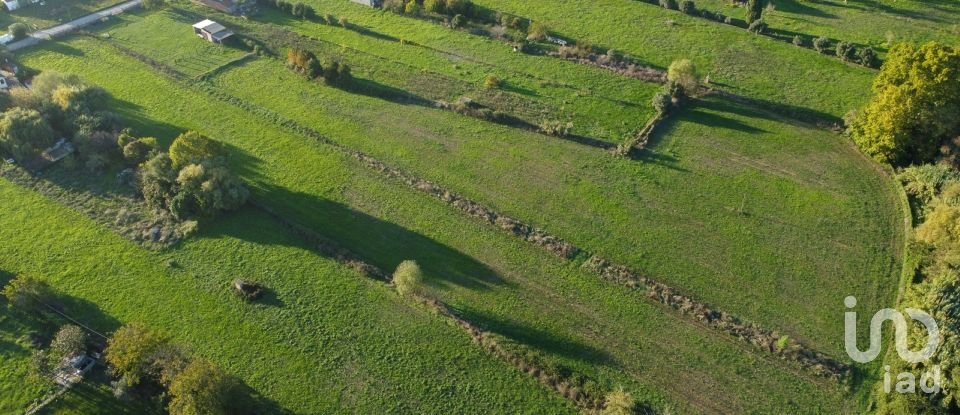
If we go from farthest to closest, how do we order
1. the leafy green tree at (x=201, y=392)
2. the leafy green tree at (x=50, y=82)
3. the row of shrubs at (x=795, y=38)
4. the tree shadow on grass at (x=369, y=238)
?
the row of shrubs at (x=795, y=38)
the leafy green tree at (x=50, y=82)
the tree shadow on grass at (x=369, y=238)
the leafy green tree at (x=201, y=392)

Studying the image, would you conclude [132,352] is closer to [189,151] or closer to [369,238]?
[369,238]

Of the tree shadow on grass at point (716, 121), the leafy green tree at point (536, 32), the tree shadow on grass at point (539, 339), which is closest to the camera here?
the tree shadow on grass at point (539, 339)

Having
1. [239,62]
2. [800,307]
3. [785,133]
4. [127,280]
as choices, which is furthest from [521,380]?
[239,62]

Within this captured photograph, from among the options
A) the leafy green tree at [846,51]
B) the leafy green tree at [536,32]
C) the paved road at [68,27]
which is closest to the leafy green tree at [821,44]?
the leafy green tree at [846,51]

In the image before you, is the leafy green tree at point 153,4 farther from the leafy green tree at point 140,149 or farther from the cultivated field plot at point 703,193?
the leafy green tree at point 140,149

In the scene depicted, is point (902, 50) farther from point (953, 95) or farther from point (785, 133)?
point (785, 133)

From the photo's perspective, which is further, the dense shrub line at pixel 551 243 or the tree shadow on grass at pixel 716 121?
the tree shadow on grass at pixel 716 121

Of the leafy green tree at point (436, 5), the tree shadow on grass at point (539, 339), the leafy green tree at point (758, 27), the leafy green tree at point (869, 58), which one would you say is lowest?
the tree shadow on grass at point (539, 339)

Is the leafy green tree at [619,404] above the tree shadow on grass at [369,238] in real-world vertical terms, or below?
below
